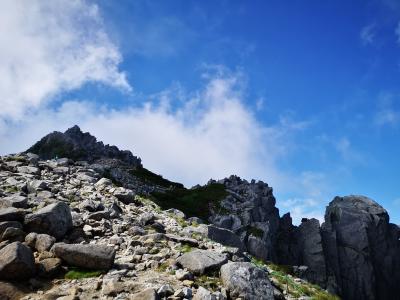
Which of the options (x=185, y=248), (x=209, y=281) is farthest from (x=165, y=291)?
(x=185, y=248)

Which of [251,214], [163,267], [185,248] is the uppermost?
[251,214]

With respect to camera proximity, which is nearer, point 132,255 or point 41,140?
point 132,255

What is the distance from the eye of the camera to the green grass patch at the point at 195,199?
3306 inches

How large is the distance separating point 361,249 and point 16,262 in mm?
106401

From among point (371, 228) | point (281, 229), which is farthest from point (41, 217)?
point (371, 228)

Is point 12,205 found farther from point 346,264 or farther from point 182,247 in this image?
point 346,264

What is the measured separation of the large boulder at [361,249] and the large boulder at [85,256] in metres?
87.2

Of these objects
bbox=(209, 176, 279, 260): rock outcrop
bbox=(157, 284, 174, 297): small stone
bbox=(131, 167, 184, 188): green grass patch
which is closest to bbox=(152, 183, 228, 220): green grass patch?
bbox=(209, 176, 279, 260): rock outcrop

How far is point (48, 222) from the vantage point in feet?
58.6

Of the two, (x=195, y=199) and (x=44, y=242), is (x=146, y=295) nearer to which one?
(x=44, y=242)

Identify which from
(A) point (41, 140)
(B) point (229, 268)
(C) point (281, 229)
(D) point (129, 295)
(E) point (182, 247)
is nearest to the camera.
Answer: (D) point (129, 295)

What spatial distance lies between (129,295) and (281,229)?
307 ft

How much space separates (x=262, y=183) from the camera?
4424 inches

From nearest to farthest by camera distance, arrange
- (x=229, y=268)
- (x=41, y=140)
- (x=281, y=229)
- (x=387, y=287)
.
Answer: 1. (x=229, y=268)
2. (x=281, y=229)
3. (x=387, y=287)
4. (x=41, y=140)
